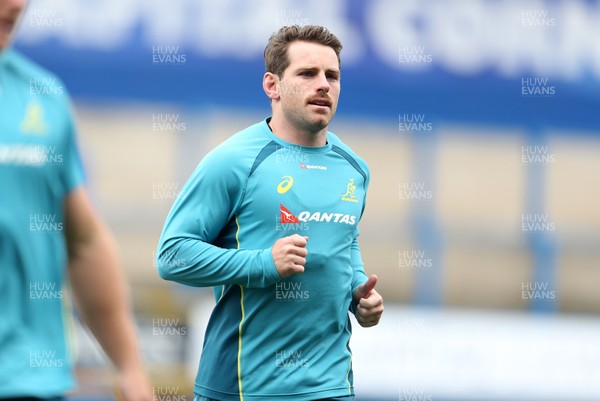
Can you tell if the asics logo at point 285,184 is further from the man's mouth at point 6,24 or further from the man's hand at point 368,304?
the man's mouth at point 6,24

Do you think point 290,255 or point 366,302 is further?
point 366,302

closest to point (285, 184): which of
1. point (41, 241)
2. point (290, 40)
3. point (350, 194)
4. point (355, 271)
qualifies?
point (350, 194)

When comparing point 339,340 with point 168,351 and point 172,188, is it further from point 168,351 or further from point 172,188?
point 172,188

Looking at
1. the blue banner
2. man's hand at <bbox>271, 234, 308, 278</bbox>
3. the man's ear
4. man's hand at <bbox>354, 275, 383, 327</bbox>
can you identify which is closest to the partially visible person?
man's hand at <bbox>271, 234, 308, 278</bbox>

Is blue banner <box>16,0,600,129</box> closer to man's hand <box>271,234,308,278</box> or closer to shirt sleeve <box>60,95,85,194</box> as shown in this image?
man's hand <box>271,234,308,278</box>

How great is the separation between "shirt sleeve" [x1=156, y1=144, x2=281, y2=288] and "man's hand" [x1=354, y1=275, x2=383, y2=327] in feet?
1.24

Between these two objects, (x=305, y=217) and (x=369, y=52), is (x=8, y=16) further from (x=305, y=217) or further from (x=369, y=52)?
(x=369, y=52)

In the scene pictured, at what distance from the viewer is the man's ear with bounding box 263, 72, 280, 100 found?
15.5 ft

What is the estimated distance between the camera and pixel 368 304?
4.46 metres

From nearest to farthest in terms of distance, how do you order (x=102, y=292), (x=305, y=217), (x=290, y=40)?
(x=102, y=292) → (x=305, y=217) → (x=290, y=40)

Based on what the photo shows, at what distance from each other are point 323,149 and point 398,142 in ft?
42.6

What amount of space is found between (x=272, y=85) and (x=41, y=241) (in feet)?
6.16

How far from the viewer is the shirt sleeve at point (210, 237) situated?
14.2 feet

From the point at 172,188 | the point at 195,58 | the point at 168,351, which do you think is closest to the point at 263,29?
the point at 195,58
